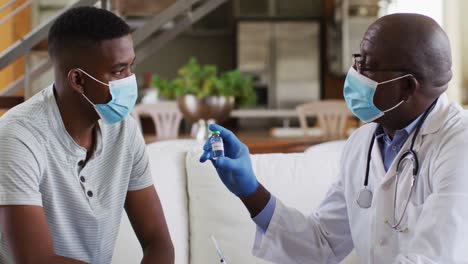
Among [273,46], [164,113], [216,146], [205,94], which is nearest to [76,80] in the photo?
[216,146]

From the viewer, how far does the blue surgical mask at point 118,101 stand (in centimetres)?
140

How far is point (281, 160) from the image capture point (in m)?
2.01

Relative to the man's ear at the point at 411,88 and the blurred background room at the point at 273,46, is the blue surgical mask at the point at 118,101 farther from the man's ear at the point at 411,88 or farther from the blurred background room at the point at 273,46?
the blurred background room at the point at 273,46

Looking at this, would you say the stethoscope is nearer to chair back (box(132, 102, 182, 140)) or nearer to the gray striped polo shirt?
the gray striped polo shirt

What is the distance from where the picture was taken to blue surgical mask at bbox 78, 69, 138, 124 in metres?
1.40

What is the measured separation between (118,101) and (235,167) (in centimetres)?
28

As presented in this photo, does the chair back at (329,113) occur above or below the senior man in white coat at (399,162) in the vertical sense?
below

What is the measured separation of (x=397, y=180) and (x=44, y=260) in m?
0.68

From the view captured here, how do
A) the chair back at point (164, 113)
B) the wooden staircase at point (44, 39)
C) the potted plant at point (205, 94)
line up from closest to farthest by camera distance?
the wooden staircase at point (44, 39) → the potted plant at point (205, 94) → the chair back at point (164, 113)

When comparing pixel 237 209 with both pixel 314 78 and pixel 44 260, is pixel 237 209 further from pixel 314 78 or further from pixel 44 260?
pixel 314 78

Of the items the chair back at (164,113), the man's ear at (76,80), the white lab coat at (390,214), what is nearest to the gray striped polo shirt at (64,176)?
the man's ear at (76,80)

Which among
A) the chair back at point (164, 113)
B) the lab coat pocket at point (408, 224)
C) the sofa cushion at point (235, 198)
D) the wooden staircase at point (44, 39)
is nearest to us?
the lab coat pocket at point (408, 224)

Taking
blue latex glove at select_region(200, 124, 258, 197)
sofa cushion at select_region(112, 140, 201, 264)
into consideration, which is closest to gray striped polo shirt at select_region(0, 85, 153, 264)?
blue latex glove at select_region(200, 124, 258, 197)

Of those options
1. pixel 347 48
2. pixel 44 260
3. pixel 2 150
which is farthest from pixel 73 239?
pixel 347 48
